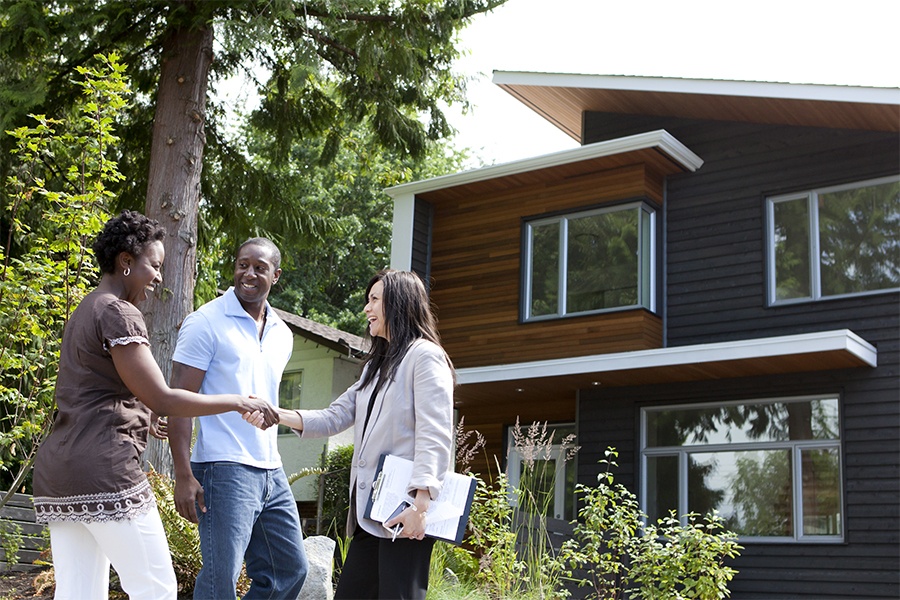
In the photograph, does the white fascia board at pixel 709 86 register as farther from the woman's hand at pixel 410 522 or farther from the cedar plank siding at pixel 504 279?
the woman's hand at pixel 410 522


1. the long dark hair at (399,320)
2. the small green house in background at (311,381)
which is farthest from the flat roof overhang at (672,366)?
the long dark hair at (399,320)

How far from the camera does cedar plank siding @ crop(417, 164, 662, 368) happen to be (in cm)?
1231

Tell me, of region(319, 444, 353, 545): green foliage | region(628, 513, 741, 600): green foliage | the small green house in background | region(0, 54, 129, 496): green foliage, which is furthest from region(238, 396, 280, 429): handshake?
the small green house in background

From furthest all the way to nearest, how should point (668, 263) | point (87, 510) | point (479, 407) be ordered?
point (479, 407) < point (668, 263) < point (87, 510)

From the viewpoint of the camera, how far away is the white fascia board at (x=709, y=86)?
35.1 feet

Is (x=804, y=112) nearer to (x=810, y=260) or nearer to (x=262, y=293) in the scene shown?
(x=810, y=260)

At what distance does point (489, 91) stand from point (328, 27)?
3165 mm

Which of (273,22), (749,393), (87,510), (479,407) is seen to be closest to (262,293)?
(87,510)

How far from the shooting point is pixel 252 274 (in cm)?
419

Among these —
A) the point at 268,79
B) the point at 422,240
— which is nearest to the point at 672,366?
the point at 422,240

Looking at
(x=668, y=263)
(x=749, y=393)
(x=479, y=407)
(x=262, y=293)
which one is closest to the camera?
(x=262, y=293)

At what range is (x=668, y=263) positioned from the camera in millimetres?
12469

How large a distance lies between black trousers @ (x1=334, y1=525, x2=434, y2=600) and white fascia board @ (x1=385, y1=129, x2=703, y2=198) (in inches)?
362

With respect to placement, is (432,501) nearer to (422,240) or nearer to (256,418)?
(256,418)
